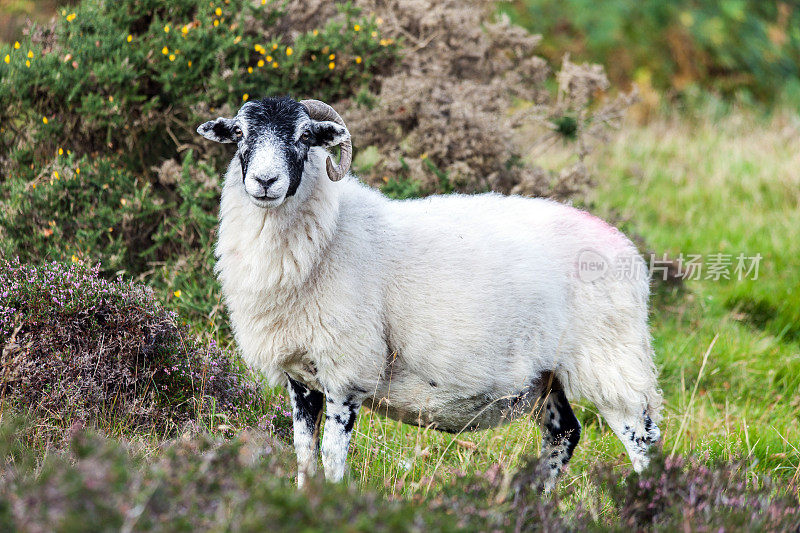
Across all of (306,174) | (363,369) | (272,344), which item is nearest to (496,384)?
(363,369)

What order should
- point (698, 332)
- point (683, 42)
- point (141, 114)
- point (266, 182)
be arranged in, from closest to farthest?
1. point (266, 182)
2. point (141, 114)
3. point (698, 332)
4. point (683, 42)

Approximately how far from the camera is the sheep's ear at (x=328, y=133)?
390cm

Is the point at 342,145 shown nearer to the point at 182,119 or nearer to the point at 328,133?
the point at 328,133

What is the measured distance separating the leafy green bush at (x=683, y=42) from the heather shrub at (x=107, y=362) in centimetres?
1061

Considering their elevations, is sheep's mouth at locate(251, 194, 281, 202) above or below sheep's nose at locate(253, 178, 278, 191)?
below

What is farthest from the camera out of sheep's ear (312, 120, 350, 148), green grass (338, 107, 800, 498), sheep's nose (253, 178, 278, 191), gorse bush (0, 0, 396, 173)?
gorse bush (0, 0, 396, 173)

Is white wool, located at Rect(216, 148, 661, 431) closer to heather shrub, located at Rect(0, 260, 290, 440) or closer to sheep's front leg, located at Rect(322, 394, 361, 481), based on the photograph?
sheep's front leg, located at Rect(322, 394, 361, 481)

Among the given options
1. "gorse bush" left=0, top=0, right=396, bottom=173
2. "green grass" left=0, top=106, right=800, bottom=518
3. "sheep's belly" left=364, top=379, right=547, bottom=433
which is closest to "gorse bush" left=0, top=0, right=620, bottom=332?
"gorse bush" left=0, top=0, right=396, bottom=173

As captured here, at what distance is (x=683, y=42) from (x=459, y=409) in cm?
1161

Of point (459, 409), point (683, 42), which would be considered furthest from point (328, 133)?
point (683, 42)

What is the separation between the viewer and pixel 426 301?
3.95 meters

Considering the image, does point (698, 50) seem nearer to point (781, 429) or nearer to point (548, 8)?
point (548, 8)

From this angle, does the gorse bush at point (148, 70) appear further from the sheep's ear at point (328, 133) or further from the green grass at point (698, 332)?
the sheep's ear at point (328, 133)

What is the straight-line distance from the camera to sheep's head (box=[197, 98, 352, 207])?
141 inches
